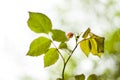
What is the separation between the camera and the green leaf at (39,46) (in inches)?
14.2

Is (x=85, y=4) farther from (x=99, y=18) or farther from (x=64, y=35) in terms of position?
(x=64, y=35)

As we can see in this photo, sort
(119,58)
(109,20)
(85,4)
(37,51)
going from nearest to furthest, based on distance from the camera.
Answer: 1. (37,51)
2. (119,58)
3. (109,20)
4. (85,4)

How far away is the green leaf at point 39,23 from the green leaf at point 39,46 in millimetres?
15

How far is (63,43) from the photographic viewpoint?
372mm

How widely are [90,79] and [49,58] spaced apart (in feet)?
0.20

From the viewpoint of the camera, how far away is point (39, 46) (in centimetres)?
36

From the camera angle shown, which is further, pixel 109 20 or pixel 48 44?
pixel 109 20

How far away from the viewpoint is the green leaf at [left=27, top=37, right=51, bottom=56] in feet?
1.18

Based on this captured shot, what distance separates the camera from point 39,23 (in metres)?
0.36

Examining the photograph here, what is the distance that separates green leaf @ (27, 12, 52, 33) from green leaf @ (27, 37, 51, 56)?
15mm

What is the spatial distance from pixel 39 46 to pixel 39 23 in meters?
0.03

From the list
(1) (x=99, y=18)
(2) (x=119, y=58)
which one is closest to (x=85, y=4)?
(1) (x=99, y=18)

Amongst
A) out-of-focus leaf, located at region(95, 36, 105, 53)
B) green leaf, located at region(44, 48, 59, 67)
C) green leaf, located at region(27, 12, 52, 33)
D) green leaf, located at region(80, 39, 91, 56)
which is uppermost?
green leaf, located at region(27, 12, 52, 33)

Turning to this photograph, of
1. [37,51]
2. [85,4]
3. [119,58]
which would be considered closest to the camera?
[37,51]
